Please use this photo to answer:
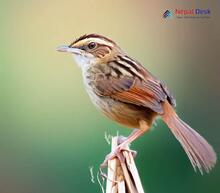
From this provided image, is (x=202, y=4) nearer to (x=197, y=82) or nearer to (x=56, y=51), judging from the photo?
(x=197, y=82)

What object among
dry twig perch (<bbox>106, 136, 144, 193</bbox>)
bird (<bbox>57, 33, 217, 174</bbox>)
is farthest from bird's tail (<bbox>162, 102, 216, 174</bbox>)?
dry twig perch (<bbox>106, 136, 144, 193</bbox>)

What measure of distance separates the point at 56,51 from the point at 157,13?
0.35 metres

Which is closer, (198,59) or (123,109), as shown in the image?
(123,109)

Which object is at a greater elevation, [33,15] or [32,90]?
[33,15]

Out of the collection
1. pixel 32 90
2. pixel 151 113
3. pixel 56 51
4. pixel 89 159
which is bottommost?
pixel 89 159

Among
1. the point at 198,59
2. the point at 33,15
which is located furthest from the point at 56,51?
the point at 198,59

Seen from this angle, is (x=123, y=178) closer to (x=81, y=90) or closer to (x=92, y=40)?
(x=92, y=40)

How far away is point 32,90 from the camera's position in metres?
1.58

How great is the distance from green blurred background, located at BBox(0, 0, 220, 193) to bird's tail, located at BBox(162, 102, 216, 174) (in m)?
0.22

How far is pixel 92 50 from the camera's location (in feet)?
4.51

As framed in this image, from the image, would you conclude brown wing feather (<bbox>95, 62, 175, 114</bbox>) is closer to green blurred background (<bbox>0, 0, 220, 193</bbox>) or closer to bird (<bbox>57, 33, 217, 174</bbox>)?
bird (<bbox>57, 33, 217, 174</bbox>)

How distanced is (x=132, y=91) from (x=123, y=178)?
1.33ft

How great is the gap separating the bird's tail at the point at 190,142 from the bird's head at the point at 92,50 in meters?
0.22

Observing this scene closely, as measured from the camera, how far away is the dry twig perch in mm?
914
